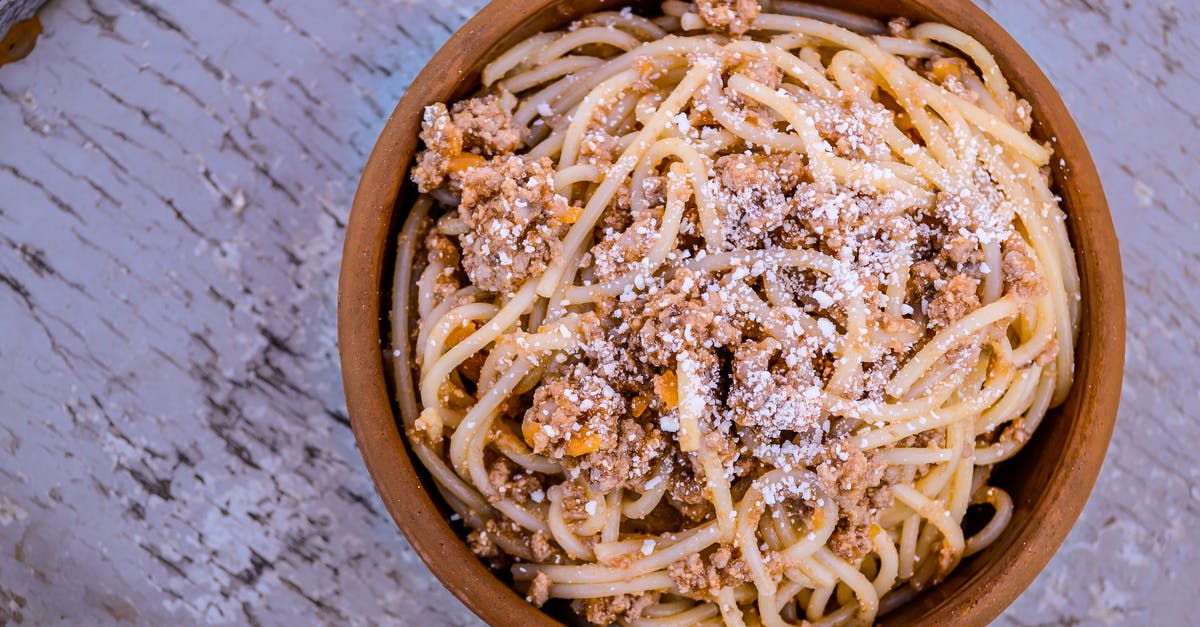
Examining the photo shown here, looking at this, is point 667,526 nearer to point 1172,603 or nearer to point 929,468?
point 929,468

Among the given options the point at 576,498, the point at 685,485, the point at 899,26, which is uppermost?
the point at 899,26

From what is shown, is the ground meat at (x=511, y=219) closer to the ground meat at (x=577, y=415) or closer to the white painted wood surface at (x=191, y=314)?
the ground meat at (x=577, y=415)

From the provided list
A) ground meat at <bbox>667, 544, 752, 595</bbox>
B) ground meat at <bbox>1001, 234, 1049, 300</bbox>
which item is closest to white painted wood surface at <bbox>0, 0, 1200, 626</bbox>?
ground meat at <bbox>667, 544, 752, 595</bbox>

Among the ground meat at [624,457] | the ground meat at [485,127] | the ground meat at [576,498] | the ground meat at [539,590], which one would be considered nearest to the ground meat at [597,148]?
the ground meat at [485,127]

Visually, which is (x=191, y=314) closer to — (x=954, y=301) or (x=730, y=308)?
(x=730, y=308)

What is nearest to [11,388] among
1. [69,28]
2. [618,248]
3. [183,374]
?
[183,374]

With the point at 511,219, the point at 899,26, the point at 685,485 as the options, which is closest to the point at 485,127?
the point at 511,219
